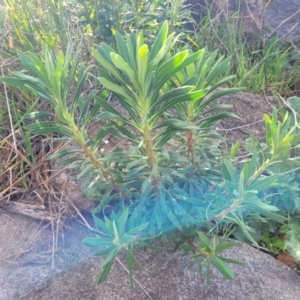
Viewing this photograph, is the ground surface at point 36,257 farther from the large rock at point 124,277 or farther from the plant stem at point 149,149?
the plant stem at point 149,149

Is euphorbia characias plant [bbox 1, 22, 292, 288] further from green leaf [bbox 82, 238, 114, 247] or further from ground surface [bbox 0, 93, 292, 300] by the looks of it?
ground surface [bbox 0, 93, 292, 300]

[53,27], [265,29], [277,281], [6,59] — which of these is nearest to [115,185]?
[277,281]

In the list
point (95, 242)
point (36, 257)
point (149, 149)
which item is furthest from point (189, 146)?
point (36, 257)

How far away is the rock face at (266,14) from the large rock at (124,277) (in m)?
1.67

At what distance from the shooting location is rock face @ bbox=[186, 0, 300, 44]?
107 inches

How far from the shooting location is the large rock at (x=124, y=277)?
1.41m

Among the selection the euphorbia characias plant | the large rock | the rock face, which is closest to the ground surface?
the large rock

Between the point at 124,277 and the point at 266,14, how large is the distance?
210cm

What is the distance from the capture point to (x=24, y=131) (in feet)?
6.19

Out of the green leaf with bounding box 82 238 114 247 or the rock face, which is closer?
the green leaf with bounding box 82 238 114 247

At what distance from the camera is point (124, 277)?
1475 millimetres

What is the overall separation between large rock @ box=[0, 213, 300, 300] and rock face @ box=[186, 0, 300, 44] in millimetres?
1668

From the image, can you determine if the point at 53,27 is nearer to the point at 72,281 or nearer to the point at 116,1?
the point at 116,1

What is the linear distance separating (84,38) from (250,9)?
1351 millimetres
